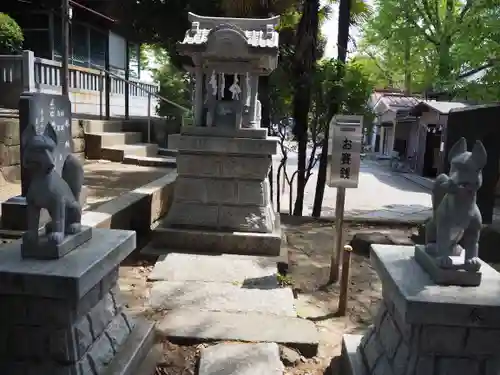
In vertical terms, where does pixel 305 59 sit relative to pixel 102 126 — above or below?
above

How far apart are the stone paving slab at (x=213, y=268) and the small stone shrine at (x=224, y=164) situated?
0.31m

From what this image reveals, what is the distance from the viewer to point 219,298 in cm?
407

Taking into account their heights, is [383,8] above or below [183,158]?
above

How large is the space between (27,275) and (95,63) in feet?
51.2

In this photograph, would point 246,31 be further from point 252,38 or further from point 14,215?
point 14,215

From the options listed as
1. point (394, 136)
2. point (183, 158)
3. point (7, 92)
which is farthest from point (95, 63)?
point (394, 136)

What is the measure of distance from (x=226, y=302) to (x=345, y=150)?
1.94 metres

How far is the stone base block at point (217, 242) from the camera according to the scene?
5387mm

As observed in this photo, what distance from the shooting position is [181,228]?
5.55m

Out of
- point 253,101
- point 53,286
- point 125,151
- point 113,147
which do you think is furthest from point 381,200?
point 53,286

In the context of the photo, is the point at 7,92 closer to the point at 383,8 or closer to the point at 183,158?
the point at 183,158

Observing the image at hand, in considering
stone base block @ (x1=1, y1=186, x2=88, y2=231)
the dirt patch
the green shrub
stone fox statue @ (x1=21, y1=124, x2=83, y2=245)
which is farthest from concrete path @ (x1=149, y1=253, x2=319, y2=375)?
the green shrub

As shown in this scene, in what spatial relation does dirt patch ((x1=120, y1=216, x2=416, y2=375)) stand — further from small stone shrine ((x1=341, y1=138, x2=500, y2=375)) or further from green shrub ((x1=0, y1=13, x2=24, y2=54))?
green shrub ((x1=0, y1=13, x2=24, y2=54))

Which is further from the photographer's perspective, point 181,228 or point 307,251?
point 307,251
